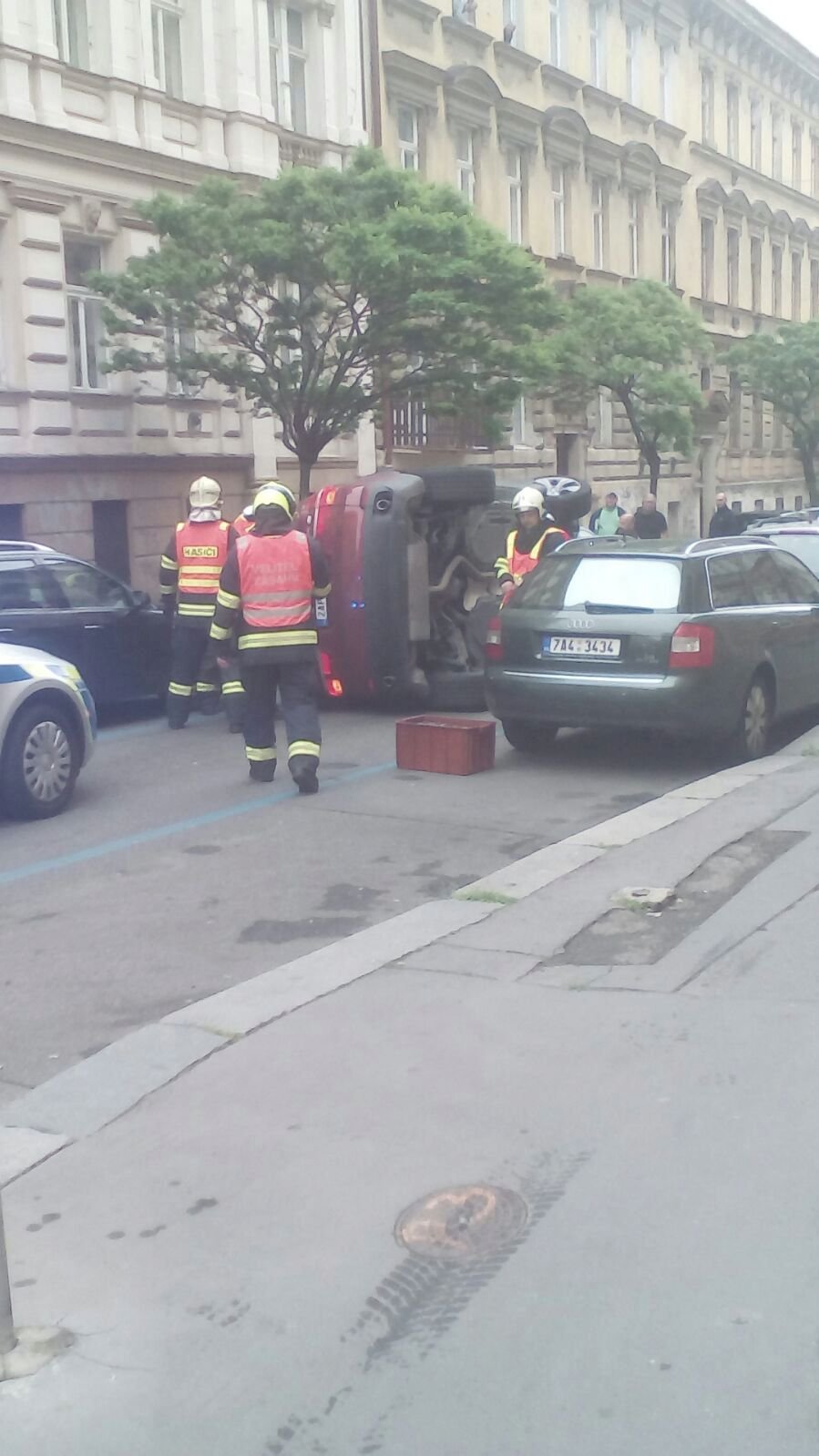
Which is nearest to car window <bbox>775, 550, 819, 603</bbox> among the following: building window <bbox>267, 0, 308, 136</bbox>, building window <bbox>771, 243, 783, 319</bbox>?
building window <bbox>267, 0, 308, 136</bbox>

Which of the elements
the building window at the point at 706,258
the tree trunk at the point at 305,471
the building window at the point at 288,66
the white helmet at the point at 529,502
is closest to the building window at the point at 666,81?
the building window at the point at 706,258

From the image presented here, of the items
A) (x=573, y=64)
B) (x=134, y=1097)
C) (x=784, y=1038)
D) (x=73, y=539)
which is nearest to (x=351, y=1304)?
(x=134, y=1097)

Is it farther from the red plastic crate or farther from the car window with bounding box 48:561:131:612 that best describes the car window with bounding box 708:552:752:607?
the car window with bounding box 48:561:131:612

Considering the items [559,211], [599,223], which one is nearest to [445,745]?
[559,211]

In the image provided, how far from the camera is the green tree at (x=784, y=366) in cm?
4153

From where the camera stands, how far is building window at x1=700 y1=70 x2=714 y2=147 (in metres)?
41.2

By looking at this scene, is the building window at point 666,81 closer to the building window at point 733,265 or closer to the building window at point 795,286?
the building window at point 733,265

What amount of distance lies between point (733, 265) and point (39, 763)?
3898 centimetres

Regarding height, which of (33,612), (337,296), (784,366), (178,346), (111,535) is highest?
(784,366)

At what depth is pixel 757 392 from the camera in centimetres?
4316

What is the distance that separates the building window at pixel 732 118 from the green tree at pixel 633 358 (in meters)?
15.3

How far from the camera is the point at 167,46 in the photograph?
2189 centimetres

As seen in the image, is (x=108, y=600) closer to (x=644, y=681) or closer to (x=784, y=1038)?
(x=644, y=681)

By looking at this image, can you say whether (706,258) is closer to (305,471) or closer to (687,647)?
(305,471)
